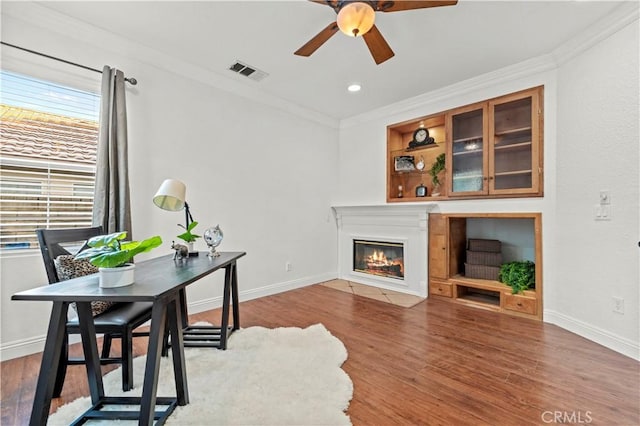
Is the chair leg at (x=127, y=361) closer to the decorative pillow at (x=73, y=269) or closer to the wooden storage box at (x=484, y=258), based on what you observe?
the decorative pillow at (x=73, y=269)

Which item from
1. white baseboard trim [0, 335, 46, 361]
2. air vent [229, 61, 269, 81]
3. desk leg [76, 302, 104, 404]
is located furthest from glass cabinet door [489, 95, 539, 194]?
white baseboard trim [0, 335, 46, 361]

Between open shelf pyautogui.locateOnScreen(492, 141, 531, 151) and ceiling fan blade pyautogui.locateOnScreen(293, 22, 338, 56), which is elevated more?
ceiling fan blade pyautogui.locateOnScreen(293, 22, 338, 56)

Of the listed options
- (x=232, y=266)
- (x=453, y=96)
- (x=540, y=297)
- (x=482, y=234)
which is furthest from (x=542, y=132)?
(x=232, y=266)

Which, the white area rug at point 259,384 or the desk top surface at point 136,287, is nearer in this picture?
the desk top surface at point 136,287

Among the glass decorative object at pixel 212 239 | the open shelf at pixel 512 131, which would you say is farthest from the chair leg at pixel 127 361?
the open shelf at pixel 512 131

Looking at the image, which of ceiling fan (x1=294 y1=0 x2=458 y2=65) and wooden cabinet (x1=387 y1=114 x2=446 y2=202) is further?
wooden cabinet (x1=387 y1=114 x2=446 y2=202)

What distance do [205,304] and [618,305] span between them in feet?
12.2

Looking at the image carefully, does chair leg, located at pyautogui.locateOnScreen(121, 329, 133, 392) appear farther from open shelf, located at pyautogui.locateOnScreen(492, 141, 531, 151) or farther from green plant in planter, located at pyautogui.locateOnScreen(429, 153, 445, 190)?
open shelf, located at pyautogui.locateOnScreen(492, 141, 531, 151)

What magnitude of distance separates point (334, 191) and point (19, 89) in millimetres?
3633

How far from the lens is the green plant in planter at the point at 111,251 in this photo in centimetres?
129

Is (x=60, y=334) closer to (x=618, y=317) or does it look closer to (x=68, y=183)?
(x=68, y=183)

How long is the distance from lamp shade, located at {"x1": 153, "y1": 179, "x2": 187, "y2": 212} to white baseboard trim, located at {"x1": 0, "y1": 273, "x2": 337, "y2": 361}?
1314 mm

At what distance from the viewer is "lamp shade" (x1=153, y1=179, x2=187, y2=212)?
2027mm

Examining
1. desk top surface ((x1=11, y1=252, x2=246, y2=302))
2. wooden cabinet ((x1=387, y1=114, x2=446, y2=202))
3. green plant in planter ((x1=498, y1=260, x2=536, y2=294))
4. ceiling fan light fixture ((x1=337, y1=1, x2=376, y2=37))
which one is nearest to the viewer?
desk top surface ((x1=11, y1=252, x2=246, y2=302))
